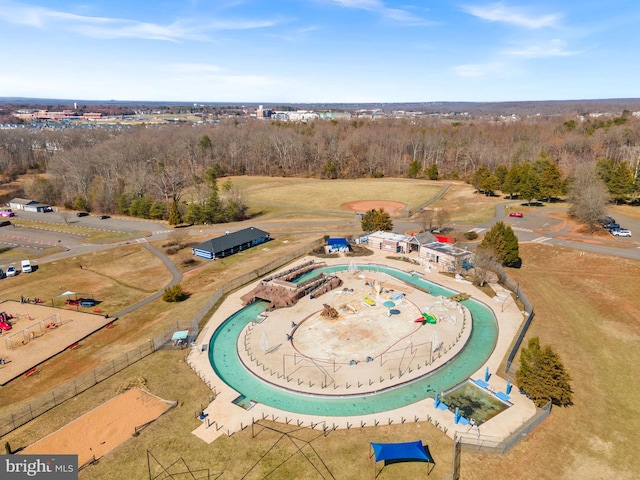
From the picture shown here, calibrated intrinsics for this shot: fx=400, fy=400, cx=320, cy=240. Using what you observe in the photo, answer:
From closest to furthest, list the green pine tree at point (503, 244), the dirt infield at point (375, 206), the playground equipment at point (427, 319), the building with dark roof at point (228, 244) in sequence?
the playground equipment at point (427, 319), the green pine tree at point (503, 244), the building with dark roof at point (228, 244), the dirt infield at point (375, 206)

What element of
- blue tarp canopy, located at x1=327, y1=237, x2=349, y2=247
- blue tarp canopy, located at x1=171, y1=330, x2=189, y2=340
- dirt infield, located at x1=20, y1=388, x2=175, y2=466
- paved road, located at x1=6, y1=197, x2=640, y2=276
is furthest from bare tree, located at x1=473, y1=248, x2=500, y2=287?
dirt infield, located at x1=20, y1=388, x2=175, y2=466

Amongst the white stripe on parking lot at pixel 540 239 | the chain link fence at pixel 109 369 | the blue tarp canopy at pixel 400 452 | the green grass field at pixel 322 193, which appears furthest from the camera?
the green grass field at pixel 322 193

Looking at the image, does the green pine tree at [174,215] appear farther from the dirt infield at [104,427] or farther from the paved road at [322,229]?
the dirt infield at [104,427]

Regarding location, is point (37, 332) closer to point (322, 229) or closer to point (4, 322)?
point (4, 322)

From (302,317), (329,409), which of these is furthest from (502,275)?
(329,409)

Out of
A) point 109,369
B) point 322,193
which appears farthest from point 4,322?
point 322,193

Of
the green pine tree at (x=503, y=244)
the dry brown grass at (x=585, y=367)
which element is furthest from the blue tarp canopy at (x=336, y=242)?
the dry brown grass at (x=585, y=367)
